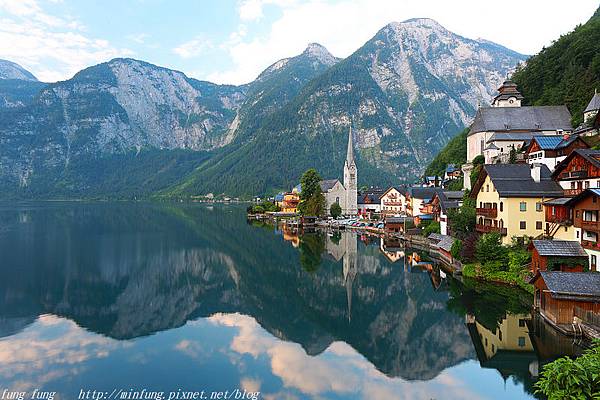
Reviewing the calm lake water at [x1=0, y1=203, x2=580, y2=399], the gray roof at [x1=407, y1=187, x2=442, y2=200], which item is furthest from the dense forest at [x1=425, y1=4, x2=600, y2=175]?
the calm lake water at [x1=0, y1=203, x2=580, y2=399]

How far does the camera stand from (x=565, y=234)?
32531 mm

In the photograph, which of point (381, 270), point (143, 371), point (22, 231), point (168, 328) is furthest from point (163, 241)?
point (143, 371)

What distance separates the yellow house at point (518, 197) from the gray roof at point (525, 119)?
2549 cm

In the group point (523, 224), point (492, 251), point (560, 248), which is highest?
point (523, 224)

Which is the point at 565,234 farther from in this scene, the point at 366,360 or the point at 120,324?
the point at 120,324

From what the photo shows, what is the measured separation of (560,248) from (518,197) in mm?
8701

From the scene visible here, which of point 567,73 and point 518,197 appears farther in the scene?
point 567,73

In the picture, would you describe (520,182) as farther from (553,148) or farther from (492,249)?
(492,249)

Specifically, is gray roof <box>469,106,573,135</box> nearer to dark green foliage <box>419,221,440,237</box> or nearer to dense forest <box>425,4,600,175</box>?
dense forest <box>425,4,600,175</box>

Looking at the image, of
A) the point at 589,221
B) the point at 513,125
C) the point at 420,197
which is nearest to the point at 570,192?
the point at 589,221

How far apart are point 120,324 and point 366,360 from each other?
17.6 meters

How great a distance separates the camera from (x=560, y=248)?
29.9 metres

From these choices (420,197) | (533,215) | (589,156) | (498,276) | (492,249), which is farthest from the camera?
(420,197)

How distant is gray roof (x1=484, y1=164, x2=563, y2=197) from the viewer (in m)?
37.2
